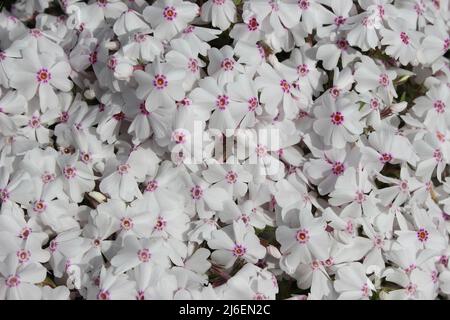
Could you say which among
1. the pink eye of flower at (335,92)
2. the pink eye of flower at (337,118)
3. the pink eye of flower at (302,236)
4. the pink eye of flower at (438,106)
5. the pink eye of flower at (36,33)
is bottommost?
the pink eye of flower at (302,236)

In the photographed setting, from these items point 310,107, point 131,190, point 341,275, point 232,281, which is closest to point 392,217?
point 341,275

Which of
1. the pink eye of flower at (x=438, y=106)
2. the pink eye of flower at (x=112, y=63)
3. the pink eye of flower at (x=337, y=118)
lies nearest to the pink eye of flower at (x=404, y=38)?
the pink eye of flower at (x=438, y=106)

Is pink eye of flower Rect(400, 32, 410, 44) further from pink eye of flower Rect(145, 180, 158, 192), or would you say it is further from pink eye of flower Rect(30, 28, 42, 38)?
pink eye of flower Rect(30, 28, 42, 38)

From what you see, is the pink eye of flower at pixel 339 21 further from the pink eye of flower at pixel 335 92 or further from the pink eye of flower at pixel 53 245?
the pink eye of flower at pixel 53 245

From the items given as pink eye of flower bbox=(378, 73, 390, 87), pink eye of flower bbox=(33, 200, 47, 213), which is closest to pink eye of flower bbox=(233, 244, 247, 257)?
pink eye of flower bbox=(33, 200, 47, 213)

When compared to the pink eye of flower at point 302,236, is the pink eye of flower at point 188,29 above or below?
above

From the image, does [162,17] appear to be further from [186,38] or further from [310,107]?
[310,107]
